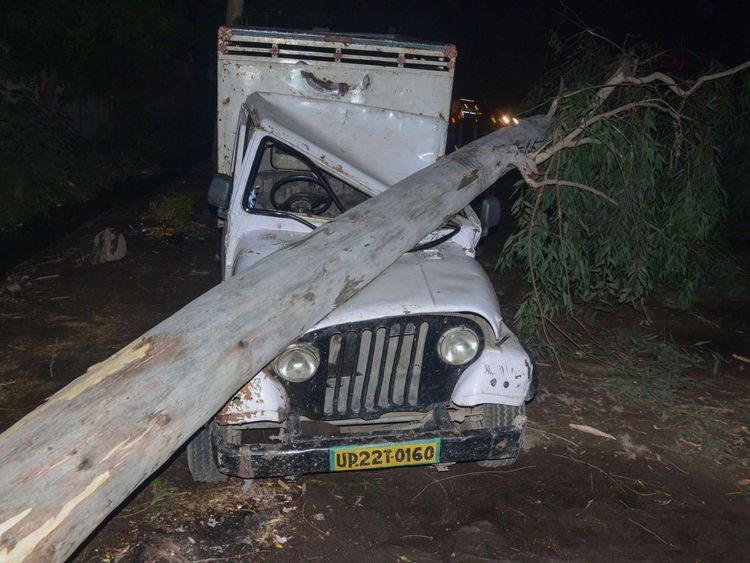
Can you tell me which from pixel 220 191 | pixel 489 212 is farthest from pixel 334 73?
pixel 489 212

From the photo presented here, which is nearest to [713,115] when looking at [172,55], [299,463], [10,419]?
[299,463]

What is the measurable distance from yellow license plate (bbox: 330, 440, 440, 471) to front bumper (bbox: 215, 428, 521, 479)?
0.02 meters

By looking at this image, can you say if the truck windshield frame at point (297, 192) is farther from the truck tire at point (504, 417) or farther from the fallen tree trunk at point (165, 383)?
the truck tire at point (504, 417)

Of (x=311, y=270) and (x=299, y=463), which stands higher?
(x=311, y=270)

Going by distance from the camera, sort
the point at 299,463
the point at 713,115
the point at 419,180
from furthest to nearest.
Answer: the point at 713,115, the point at 419,180, the point at 299,463

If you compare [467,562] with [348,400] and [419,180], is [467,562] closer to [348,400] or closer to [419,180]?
[348,400]

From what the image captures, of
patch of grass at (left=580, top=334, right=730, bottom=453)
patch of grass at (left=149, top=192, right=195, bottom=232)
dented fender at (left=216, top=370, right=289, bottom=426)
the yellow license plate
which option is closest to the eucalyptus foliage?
patch of grass at (left=580, top=334, right=730, bottom=453)

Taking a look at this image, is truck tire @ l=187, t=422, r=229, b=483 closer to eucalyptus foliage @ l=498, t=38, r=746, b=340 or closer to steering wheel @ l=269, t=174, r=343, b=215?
steering wheel @ l=269, t=174, r=343, b=215

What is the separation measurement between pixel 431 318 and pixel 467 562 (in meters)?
1.37

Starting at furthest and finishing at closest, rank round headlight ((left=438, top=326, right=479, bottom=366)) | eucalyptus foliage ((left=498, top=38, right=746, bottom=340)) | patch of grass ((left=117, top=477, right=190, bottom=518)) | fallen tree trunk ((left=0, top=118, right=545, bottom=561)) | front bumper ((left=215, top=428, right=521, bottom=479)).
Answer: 1. eucalyptus foliage ((left=498, top=38, right=746, bottom=340))
2. patch of grass ((left=117, top=477, right=190, bottom=518))
3. round headlight ((left=438, top=326, right=479, bottom=366))
4. front bumper ((left=215, top=428, right=521, bottom=479))
5. fallen tree trunk ((left=0, top=118, right=545, bottom=561))

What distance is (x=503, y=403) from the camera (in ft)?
12.2

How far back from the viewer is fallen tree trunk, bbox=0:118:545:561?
7.81 feet

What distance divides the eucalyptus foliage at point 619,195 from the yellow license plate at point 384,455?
6.82 ft

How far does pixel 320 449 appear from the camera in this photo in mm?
3441
